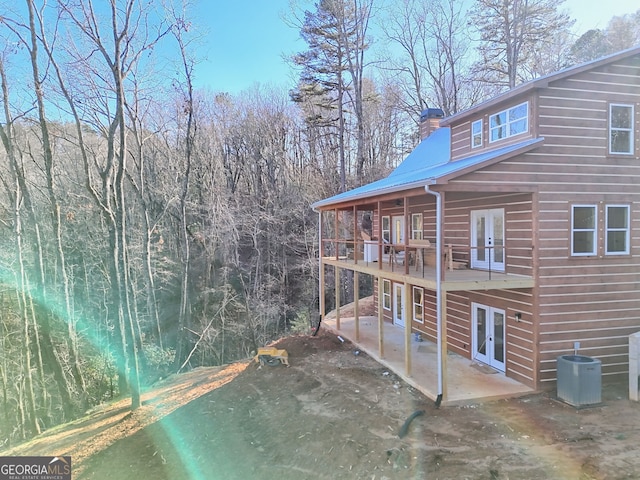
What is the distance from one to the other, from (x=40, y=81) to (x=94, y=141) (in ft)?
26.5

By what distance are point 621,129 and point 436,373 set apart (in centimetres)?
707

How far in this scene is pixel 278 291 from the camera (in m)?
24.9

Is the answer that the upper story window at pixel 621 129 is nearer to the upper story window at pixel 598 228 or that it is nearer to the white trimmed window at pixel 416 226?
the upper story window at pixel 598 228

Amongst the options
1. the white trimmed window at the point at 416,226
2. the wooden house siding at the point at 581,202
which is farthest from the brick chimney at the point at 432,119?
the wooden house siding at the point at 581,202

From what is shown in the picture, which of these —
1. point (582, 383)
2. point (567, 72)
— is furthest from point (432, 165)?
point (582, 383)

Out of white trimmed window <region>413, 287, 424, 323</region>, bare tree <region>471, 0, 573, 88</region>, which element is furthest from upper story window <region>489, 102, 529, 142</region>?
bare tree <region>471, 0, 573, 88</region>

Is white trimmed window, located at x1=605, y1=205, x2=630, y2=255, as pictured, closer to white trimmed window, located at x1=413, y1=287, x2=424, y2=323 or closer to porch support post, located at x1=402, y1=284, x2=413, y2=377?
porch support post, located at x1=402, y1=284, x2=413, y2=377

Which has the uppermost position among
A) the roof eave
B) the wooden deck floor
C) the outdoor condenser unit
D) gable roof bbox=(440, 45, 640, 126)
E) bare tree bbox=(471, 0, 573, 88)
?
bare tree bbox=(471, 0, 573, 88)

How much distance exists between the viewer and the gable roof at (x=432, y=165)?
7836 millimetres

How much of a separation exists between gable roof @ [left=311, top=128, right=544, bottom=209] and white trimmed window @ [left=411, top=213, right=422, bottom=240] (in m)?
1.50

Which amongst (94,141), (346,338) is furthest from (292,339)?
(94,141)

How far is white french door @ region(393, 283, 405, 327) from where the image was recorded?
46.2 ft

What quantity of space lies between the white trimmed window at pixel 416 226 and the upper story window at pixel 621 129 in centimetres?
569

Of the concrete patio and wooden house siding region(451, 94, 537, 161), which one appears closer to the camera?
the concrete patio
